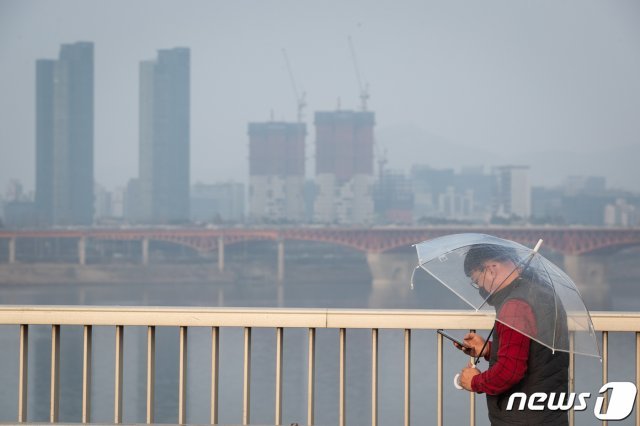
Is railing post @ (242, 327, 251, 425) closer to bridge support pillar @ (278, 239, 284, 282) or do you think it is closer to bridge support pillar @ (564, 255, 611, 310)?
bridge support pillar @ (564, 255, 611, 310)

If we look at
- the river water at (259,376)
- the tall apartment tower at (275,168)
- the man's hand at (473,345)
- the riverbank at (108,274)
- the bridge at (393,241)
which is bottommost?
the riverbank at (108,274)

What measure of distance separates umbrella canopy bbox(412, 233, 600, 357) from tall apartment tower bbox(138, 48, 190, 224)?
128012 mm

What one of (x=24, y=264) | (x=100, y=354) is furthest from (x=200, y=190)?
(x=100, y=354)

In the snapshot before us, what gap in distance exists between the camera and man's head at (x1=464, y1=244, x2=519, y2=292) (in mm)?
3309

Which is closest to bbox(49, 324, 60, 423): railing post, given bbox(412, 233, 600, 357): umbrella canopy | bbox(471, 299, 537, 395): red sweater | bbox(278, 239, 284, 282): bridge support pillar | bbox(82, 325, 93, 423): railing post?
bbox(82, 325, 93, 423): railing post

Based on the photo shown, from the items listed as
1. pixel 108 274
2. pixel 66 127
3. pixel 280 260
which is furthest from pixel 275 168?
pixel 108 274

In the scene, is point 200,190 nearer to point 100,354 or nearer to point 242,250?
point 242,250

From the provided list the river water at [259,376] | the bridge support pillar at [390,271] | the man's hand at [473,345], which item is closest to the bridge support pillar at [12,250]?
the bridge support pillar at [390,271]

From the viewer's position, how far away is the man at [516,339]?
317cm

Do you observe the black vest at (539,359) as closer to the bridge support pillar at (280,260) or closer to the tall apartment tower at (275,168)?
the bridge support pillar at (280,260)

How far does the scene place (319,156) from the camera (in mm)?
142000

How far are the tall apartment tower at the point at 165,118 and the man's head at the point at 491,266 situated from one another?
128172 mm

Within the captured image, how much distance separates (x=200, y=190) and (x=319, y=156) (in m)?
20.2

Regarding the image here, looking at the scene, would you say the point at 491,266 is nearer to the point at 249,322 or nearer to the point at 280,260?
the point at 249,322
